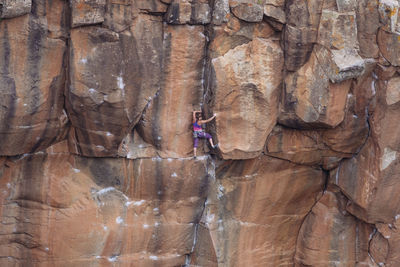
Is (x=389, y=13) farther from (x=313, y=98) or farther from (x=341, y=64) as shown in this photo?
(x=313, y=98)

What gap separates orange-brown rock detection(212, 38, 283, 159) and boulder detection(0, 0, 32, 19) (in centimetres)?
306

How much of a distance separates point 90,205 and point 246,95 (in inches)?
126

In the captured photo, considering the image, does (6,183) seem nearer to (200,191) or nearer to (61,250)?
(61,250)

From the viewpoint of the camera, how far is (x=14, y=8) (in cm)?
996

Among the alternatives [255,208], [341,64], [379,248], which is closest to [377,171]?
[379,248]

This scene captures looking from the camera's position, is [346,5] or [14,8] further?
[346,5]

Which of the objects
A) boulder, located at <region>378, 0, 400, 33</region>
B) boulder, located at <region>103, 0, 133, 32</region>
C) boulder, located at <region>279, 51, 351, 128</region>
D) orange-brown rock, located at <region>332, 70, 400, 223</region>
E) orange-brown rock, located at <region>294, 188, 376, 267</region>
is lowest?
orange-brown rock, located at <region>294, 188, 376, 267</region>

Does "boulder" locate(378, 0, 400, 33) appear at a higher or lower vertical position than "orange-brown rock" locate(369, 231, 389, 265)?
higher

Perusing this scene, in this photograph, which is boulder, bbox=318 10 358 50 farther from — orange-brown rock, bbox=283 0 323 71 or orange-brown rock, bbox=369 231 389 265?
orange-brown rock, bbox=369 231 389 265

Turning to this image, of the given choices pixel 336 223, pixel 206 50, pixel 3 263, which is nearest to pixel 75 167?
pixel 3 263

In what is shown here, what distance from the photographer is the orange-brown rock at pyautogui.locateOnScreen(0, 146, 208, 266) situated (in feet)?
38.0

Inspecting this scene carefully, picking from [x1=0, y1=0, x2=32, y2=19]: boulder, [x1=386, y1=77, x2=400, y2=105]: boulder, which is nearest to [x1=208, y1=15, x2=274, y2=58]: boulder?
[x1=386, y1=77, x2=400, y2=105]: boulder

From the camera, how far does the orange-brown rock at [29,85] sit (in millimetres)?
10273

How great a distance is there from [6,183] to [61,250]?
1.51 m
